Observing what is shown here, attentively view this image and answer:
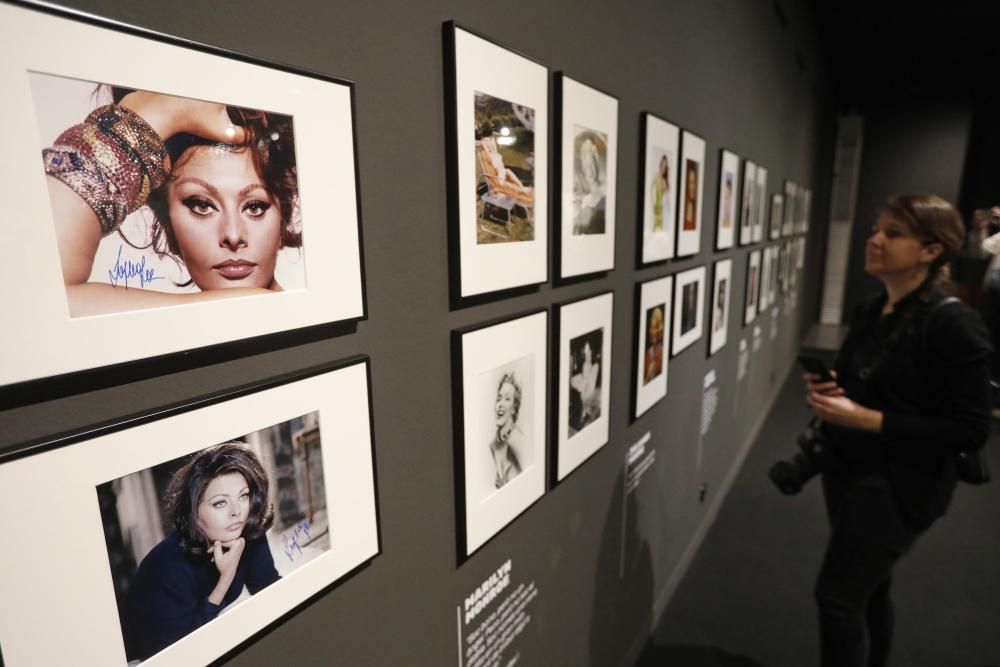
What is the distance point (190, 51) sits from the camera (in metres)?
0.63

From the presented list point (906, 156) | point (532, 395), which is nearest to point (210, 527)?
point (532, 395)

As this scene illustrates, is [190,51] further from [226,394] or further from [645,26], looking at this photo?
[645,26]

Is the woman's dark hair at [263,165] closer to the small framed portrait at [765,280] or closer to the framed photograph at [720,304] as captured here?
the framed photograph at [720,304]

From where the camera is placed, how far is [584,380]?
169cm

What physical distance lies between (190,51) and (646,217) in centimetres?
161

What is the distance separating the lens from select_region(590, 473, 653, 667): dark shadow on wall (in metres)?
2.03

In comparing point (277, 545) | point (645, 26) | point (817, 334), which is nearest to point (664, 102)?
point (645, 26)

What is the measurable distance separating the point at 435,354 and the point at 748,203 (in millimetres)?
2997

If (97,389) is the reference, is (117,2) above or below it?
above

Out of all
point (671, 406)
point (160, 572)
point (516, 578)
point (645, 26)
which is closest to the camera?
point (160, 572)

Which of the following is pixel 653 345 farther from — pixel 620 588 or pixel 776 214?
pixel 776 214

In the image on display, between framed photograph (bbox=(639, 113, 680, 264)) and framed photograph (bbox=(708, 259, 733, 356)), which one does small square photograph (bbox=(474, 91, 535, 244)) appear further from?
framed photograph (bbox=(708, 259, 733, 356))

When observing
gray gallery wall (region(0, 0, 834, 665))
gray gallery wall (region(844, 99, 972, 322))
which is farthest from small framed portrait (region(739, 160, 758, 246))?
gray gallery wall (region(844, 99, 972, 322))

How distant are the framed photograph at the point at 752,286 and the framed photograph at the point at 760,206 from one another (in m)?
0.13
